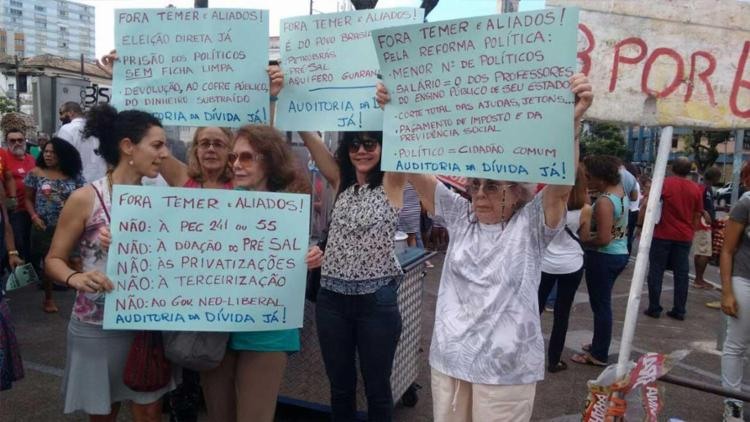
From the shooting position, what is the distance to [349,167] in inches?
124

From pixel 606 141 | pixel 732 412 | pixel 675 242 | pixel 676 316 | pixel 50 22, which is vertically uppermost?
pixel 50 22

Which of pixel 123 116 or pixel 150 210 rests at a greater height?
pixel 123 116

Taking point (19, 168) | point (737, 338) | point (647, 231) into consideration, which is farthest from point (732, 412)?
point (19, 168)

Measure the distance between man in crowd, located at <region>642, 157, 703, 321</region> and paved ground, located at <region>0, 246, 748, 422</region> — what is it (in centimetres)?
24

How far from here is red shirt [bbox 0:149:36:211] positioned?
6.46 m

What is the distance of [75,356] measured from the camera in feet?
8.57

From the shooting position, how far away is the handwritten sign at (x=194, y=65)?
9.64 feet

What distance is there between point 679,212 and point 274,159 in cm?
570

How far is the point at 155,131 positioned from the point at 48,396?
8.25 ft

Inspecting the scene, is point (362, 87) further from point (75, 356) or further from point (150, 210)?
point (75, 356)

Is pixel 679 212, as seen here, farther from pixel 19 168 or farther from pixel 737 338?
pixel 19 168

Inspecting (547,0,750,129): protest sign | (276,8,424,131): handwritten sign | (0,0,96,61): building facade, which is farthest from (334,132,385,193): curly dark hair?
(0,0,96,61): building facade

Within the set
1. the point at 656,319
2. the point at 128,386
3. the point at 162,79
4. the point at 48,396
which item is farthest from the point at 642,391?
the point at 656,319

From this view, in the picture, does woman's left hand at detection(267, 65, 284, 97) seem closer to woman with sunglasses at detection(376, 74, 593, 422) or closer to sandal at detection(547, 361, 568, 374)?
woman with sunglasses at detection(376, 74, 593, 422)
